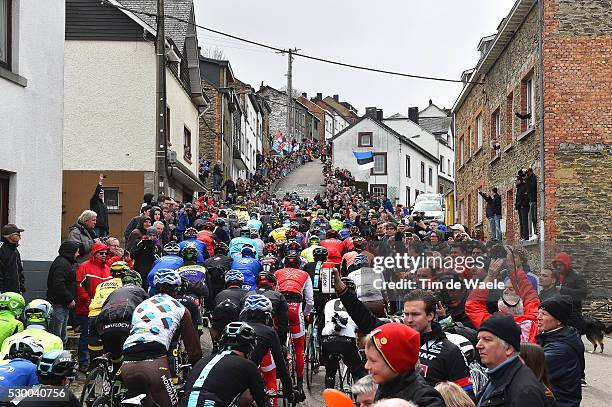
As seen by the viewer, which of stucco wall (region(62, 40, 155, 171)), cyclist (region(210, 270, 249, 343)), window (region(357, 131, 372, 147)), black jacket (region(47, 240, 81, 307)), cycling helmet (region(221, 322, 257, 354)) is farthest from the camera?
window (region(357, 131, 372, 147))

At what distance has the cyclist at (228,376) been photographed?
6574 mm

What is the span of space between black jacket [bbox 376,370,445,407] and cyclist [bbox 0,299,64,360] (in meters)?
3.80

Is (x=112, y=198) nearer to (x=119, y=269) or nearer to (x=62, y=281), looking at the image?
(x=62, y=281)

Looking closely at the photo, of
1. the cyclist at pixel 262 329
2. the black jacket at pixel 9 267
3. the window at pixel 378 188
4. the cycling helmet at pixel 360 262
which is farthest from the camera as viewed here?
the window at pixel 378 188

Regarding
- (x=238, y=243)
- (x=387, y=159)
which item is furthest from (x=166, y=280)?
(x=387, y=159)

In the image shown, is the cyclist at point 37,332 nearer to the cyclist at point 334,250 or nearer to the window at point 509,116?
the cyclist at point 334,250

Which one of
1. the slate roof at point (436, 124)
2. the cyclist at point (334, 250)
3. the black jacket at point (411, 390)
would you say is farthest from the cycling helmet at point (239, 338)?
the slate roof at point (436, 124)

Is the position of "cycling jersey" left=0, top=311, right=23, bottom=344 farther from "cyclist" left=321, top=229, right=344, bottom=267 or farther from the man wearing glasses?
"cyclist" left=321, top=229, right=344, bottom=267

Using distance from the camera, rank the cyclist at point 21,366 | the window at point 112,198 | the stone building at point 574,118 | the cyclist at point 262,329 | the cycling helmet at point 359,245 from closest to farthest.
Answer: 1. the cyclist at point 21,366
2. the cyclist at point 262,329
3. the cycling helmet at point 359,245
4. the stone building at point 574,118
5. the window at point 112,198

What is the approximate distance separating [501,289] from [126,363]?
17.5ft

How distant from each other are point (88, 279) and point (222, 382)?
6.82 m

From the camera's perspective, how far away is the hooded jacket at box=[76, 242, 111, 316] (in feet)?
42.3

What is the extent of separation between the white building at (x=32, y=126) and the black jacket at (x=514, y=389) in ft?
36.7

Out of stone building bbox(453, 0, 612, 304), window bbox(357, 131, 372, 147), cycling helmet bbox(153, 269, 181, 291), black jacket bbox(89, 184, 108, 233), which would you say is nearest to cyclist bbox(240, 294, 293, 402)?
cycling helmet bbox(153, 269, 181, 291)
